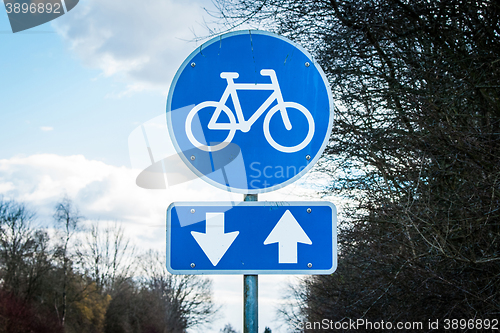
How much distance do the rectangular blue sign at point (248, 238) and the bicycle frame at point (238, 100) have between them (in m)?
0.27

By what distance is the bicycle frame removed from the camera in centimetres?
170

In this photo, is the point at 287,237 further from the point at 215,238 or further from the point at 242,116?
the point at 242,116

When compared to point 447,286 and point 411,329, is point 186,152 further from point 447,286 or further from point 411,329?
point 411,329

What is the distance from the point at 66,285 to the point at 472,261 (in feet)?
128

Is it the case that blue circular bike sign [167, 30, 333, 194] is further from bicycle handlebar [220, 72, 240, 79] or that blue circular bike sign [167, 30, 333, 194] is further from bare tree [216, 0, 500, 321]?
bare tree [216, 0, 500, 321]

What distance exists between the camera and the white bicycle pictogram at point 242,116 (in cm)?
170

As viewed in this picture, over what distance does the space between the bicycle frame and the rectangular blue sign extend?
27 centimetres

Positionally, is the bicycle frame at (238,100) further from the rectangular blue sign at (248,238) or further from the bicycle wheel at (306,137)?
the rectangular blue sign at (248,238)

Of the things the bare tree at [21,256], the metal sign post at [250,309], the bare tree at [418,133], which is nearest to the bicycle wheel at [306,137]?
the metal sign post at [250,309]

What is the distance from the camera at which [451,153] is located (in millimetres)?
6176

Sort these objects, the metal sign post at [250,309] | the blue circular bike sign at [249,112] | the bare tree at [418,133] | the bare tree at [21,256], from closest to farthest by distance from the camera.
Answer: the metal sign post at [250,309], the blue circular bike sign at [249,112], the bare tree at [418,133], the bare tree at [21,256]

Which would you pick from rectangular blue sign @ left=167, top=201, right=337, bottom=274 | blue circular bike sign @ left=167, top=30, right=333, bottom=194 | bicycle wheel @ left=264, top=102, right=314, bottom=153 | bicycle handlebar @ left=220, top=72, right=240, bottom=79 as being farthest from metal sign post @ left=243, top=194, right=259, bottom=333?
bicycle handlebar @ left=220, top=72, right=240, bottom=79

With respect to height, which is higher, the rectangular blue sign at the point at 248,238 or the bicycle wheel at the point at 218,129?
the bicycle wheel at the point at 218,129

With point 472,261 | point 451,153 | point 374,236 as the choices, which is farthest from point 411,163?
point 472,261
